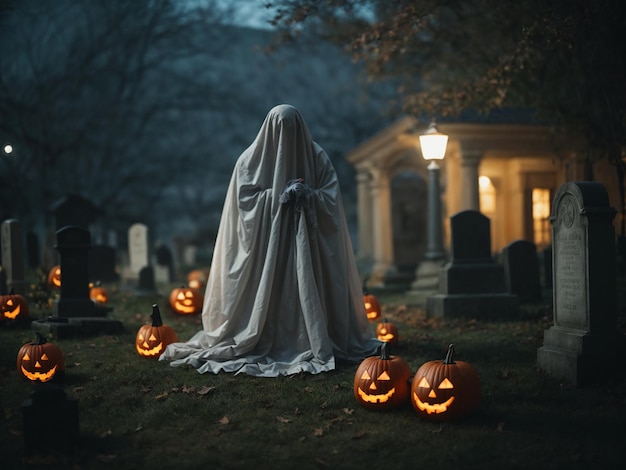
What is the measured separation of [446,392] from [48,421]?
2.96 meters

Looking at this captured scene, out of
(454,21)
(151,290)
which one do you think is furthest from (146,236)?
(454,21)

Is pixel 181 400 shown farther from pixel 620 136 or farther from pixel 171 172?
pixel 171 172

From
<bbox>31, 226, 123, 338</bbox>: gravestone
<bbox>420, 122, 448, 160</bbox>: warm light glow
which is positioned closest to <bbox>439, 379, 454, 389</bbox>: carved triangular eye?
<bbox>420, 122, 448, 160</bbox>: warm light glow

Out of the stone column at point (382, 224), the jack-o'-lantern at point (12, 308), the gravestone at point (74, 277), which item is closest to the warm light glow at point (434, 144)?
the gravestone at point (74, 277)

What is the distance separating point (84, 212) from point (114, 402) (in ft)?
38.6

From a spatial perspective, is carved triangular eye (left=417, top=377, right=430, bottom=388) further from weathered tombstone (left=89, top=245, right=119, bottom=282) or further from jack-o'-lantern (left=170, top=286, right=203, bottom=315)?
weathered tombstone (left=89, top=245, right=119, bottom=282)

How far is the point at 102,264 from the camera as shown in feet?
59.6

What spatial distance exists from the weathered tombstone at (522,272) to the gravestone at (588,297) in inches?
197

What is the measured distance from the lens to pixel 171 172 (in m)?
27.8

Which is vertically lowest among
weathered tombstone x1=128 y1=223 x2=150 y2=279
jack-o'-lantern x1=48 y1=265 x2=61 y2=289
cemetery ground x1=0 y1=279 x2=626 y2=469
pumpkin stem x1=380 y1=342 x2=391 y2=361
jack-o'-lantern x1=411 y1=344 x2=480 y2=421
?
cemetery ground x1=0 y1=279 x2=626 y2=469

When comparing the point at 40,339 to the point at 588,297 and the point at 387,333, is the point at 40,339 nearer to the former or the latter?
the point at 387,333

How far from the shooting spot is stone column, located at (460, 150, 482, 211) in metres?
16.2

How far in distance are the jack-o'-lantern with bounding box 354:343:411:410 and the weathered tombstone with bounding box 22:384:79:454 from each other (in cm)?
229

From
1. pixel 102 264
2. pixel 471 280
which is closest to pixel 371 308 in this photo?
pixel 471 280
